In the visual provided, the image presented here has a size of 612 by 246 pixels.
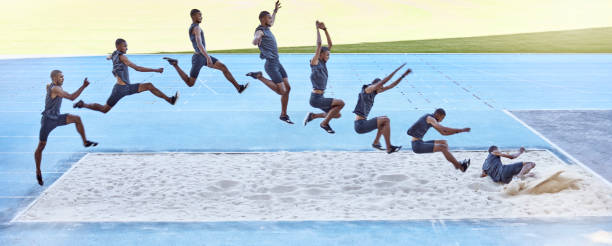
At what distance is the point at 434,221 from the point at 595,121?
1076cm

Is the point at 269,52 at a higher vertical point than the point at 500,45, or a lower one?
higher

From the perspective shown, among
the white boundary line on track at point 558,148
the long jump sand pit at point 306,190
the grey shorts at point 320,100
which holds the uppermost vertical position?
the grey shorts at point 320,100

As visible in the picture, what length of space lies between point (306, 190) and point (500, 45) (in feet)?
95.1

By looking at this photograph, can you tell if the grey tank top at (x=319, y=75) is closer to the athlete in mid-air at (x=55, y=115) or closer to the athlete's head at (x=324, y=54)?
the athlete's head at (x=324, y=54)

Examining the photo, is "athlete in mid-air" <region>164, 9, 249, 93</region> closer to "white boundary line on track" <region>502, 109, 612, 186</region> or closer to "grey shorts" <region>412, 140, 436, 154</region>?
"grey shorts" <region>412, 140, 436, 154</region>

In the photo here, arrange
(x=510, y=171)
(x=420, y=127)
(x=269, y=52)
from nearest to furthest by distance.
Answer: (x=269, y=52) < (x=420, y=127) < (x=510, y=171)

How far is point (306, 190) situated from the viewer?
15.1 m

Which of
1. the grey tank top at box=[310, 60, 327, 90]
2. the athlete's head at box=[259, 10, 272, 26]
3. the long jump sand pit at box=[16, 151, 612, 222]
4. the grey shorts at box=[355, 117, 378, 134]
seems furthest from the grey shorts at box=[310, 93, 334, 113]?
the long jump sand pit at box=[16, 151, 612, 222]

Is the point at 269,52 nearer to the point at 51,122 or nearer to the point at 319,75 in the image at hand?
the point at 319,75

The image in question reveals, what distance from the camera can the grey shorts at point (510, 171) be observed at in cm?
1477

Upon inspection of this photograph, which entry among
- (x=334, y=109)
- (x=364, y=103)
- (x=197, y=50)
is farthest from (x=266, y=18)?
(x=364, y=103)

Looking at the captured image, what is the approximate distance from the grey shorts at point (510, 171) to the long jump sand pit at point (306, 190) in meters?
0.19

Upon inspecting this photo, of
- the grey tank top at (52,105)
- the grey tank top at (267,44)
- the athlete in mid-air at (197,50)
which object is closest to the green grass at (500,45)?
the grey tank top at (52,105)

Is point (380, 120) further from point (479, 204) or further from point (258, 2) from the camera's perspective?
point (258, 2)
